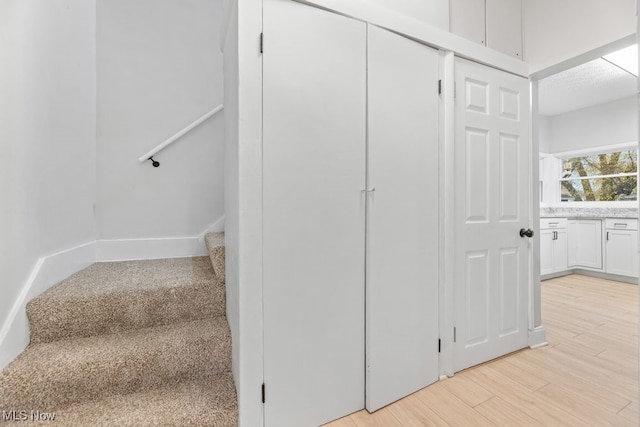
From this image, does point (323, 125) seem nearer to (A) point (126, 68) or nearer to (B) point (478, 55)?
(B) point (478, 55)

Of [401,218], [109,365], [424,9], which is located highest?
[424,9]

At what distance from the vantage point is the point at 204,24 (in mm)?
2498

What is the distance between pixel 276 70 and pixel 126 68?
1.80m

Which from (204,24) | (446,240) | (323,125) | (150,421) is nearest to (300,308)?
(150,421)

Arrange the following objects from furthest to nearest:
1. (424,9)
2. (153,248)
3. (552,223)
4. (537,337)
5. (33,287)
Result: (552,223) → (153,248) → (537,337) → (424,9) → (33,287)

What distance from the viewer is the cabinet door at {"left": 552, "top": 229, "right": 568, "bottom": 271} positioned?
4.11 m

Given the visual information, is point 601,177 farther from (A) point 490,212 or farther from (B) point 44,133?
(B) point 44,133

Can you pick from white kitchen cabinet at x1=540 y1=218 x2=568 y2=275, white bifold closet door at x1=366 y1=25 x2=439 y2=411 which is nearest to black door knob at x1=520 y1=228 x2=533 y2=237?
white bifold closet door at x1=366 y1=25 x2=439 y2=411

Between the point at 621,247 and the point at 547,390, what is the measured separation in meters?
3.66

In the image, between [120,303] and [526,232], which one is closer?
[120,303]

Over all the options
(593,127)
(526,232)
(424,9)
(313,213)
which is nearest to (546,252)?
(593,127)

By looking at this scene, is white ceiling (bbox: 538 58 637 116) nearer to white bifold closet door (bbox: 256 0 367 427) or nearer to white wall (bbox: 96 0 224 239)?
white bifold closet door (bbox: 256 0 367 427)

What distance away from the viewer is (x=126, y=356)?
4.16 feet

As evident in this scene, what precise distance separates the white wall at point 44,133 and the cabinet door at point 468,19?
234 cm
